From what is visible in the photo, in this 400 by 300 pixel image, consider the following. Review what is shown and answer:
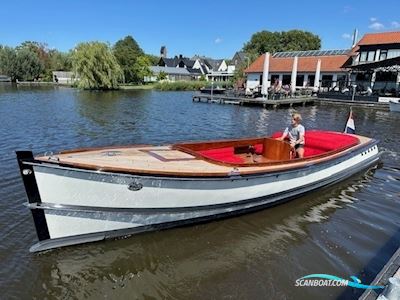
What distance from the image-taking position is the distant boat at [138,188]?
15.9 ft

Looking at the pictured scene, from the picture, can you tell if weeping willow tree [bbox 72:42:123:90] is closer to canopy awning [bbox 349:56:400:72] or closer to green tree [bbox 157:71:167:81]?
green tree [bbox 157:71:167:81]

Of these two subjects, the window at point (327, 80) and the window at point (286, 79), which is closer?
the window at point (327, 80)

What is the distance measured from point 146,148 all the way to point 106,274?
275cm

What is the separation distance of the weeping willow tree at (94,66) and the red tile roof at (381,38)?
35.4 m

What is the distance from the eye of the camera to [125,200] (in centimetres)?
522

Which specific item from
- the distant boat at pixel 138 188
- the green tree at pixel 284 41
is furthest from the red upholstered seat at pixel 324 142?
the green tree at pixel 284 41

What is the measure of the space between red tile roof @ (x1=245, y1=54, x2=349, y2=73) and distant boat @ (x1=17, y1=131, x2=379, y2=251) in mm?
39411

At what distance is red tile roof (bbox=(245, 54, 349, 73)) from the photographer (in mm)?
42219

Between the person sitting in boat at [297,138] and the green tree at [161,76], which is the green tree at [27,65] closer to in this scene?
the green tree at [161,76]

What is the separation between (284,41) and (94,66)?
4840 cm

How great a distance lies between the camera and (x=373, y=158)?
1053 cm

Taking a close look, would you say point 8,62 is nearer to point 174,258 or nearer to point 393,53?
point 393,53

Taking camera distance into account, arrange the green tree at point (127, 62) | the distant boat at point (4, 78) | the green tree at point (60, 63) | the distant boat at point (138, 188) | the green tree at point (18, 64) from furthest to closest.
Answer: the green tree at point (60, 63)
the distant boat at point (4, 78)
the green tree at point (18, 64)
the green tree at point (127, 62)
the distant boat at point (138, 188)

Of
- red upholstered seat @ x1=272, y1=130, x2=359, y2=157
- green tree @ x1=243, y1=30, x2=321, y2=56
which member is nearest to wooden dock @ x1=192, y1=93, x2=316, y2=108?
red upholstered seat @ x1=272, y1=130, x2=359, y2=157
